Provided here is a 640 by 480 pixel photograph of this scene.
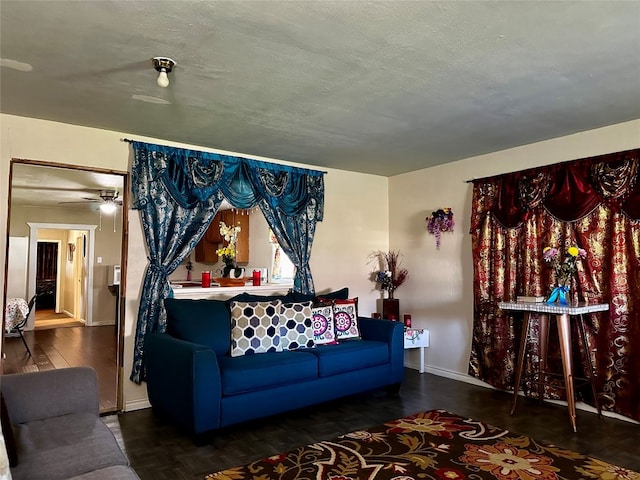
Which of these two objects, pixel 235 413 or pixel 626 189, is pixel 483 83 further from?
pixel 235 413

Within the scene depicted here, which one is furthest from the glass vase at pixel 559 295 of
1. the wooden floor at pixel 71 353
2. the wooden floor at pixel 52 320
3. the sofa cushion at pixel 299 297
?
the wooden floor at pixel 52 320

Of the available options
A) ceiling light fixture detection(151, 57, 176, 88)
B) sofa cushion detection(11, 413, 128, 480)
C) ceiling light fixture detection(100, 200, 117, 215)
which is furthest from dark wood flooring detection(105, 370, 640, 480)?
ceiling light fixture detection(100, 200, 117, 215)

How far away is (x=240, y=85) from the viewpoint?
293 centimetres

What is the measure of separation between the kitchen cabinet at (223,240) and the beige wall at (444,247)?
258 cm

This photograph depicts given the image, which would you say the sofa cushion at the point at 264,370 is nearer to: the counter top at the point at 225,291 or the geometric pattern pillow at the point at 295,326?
the geometric pattern pillow at the point at 295,326

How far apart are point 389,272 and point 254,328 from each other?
224 cm

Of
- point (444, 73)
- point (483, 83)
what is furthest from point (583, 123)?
point (444, 73)

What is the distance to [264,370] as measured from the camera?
11.3ft

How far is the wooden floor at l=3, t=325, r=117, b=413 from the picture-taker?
4.80 metres

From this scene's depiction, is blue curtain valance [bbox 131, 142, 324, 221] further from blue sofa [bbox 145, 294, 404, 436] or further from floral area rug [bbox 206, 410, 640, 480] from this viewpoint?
floral area rug [bbox 206, 410, 640, 480]

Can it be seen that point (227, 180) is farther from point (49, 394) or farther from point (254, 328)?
point (49, 394)

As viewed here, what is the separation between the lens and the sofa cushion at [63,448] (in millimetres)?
1807

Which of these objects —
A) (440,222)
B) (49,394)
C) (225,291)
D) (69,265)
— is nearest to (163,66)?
(49,394)

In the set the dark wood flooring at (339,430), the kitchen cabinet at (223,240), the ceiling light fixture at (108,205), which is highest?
the ceiling light fixture at (108,205)
